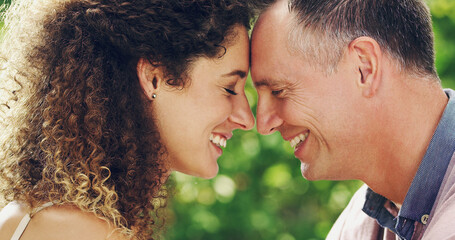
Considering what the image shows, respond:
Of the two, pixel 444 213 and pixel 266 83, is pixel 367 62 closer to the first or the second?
pixel 266 83

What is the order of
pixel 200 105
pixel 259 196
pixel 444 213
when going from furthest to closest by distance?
1. pixel 259 196
2. pixel 200 105
3. pixel 444 213

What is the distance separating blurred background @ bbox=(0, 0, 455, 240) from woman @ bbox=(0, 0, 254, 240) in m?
1.79

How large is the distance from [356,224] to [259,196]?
64.3 inches

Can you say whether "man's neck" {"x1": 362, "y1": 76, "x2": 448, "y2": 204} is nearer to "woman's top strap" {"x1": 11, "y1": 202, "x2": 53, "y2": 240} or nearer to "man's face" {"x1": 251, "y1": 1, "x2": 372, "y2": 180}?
"man's face" {"x1": 251, "y1": 1, "x2": 372, "y2": 180}

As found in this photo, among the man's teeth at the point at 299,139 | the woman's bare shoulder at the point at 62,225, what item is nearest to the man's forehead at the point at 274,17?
the man's teeth at the point at 299,139

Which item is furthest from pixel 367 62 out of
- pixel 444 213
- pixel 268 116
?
pixel 444 213

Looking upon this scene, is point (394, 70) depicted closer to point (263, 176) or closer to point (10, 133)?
point (10, 133)

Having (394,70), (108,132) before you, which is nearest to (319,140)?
(394,70)

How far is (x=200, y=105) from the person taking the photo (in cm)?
256

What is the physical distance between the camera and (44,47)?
2381 millimetres

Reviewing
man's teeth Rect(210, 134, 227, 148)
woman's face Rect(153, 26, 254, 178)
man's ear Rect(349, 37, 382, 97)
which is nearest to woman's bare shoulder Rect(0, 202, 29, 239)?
woman's face Rect(153, 26, 254, 178)

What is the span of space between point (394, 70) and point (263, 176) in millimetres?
2125

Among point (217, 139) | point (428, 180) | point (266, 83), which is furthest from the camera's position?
point (217, 139)

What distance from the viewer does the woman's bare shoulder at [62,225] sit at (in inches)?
84.3
